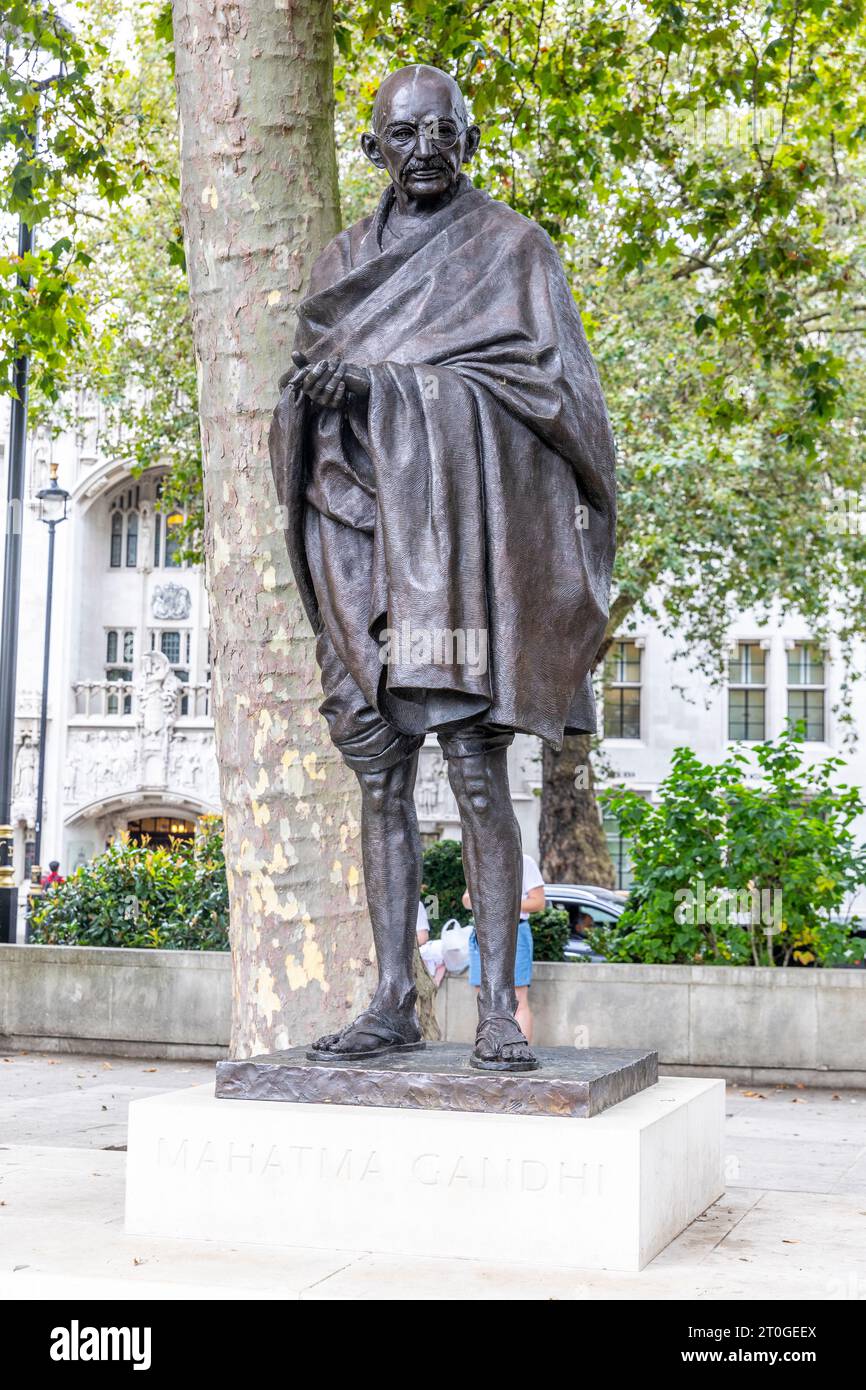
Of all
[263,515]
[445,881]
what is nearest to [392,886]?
[263,515]

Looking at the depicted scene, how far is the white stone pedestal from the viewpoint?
372cm

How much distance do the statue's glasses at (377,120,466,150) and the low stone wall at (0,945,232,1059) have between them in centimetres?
801

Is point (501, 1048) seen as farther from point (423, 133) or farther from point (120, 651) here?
point (120, 651)

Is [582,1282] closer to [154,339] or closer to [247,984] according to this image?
[247,984]

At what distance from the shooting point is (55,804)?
37625mm

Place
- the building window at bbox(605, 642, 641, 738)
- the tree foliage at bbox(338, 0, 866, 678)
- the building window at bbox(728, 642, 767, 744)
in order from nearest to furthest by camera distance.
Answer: the tree foliage at bbox(338, 0, 866, 678)
the building window at bbox(605, 642, 641, 738)
the building window at bbox(728, 642, 767, 744)

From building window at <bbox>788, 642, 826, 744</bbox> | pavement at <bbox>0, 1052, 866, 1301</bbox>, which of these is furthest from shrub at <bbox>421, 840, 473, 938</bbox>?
building window at <bbox>788, 642, 826, 744</bbox>

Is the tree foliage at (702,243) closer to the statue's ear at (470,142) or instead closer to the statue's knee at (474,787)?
the statue's ear at (470,142)

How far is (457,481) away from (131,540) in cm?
3812

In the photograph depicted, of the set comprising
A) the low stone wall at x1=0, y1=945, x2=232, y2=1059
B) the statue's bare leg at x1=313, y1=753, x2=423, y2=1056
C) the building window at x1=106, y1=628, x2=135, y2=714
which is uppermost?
the building window at x1=106, y1=628, x2=135, y2=714

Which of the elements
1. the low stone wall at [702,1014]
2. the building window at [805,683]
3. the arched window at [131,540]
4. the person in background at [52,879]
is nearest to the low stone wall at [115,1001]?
the low stone wall at [702,1014]

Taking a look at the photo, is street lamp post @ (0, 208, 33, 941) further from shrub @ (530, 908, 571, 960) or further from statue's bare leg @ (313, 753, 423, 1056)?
statue's bare leg @ (313, 753, 423, 1056)

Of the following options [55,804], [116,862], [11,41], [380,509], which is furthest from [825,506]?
[55,804]
